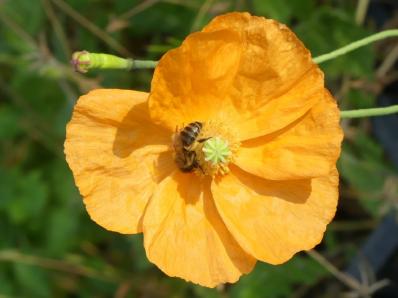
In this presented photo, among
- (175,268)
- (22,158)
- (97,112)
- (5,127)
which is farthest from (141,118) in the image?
(22,158)

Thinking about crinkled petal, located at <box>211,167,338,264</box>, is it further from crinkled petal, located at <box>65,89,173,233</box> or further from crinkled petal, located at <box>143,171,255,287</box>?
crinkled petal, located at <box>65,89,173,233</box>

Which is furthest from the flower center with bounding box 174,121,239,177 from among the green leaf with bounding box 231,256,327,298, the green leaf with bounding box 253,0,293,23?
the green leaf with bounding box 231,256,327,298

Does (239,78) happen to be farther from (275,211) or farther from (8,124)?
(8,124)

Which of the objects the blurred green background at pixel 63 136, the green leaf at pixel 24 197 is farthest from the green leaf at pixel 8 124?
the green leaf at pixel 24 197

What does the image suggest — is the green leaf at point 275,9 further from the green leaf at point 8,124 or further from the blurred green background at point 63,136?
the green leaf at point 8,124

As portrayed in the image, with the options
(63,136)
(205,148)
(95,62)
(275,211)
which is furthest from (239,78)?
(63,136)
